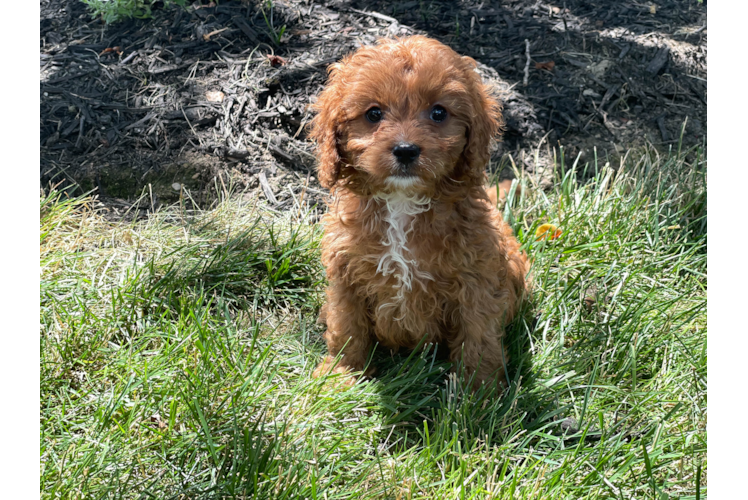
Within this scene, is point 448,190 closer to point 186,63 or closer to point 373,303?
point 373,303

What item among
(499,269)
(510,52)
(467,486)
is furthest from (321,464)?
(510,52)

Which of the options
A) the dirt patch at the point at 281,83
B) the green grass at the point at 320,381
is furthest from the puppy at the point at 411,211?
the dirt patch at the point at 281,83

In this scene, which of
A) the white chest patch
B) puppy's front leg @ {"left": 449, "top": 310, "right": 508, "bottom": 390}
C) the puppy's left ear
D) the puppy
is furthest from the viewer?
puppy's front leg @ {"left": 449, "top": 310, "right": 508, "bottom": 390}

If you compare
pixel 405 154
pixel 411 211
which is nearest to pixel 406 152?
pixel 405 154

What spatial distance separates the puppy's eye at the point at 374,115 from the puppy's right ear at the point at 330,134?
6.7 inches

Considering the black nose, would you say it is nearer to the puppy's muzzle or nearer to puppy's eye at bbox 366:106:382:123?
the puppy's muzzle

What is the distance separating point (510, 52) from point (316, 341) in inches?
147

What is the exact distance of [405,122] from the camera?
10.1ft

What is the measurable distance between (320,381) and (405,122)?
1.46 metres

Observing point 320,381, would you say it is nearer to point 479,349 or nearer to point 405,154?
point 479,349

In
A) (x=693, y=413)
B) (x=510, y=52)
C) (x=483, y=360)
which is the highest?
(x=510, y=52)

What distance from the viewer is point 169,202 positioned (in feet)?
16.9

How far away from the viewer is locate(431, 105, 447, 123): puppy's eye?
3.16 meters

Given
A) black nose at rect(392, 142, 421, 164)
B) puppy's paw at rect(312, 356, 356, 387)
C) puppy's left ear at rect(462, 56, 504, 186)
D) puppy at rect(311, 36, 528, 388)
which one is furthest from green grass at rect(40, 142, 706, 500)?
black nose at rect(392, 142, 421, 164)
